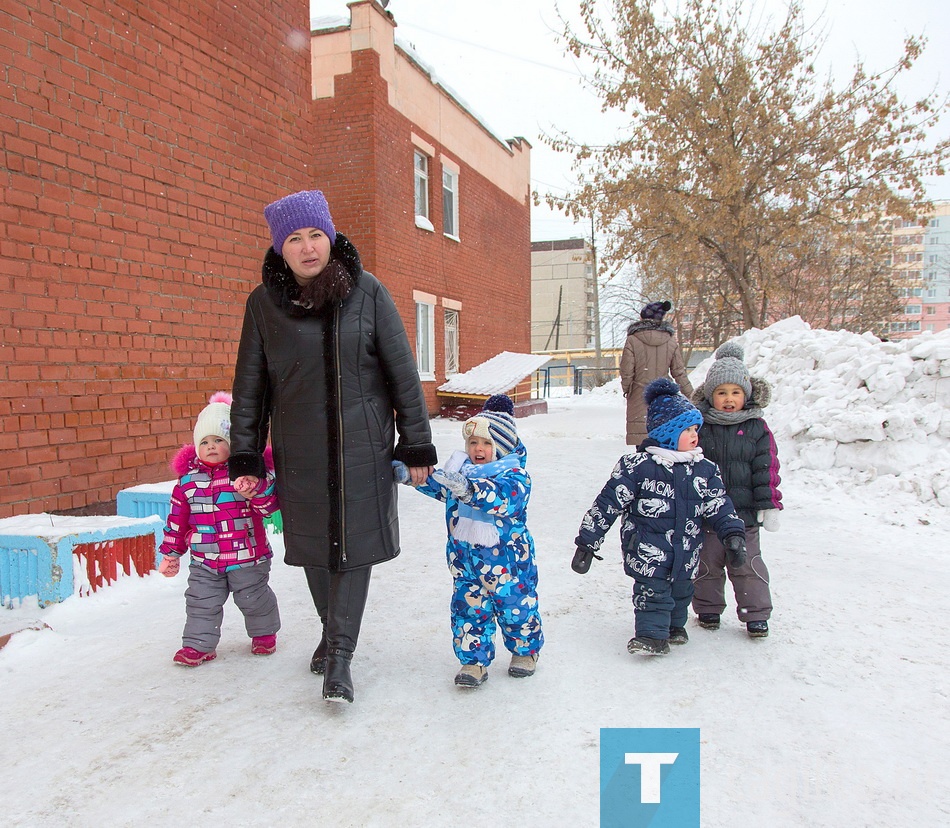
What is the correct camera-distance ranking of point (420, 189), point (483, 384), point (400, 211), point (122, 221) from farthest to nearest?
point (420, 189) → point (483, 384) → point (400, 211) → point (122, 221)

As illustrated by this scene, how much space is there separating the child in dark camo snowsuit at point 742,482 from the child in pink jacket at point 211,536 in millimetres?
2116

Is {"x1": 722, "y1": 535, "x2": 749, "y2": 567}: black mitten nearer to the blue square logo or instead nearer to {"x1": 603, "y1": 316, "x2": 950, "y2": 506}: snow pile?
the blue square logo

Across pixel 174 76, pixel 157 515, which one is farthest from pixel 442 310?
pixel 157 515

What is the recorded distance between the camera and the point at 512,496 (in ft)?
8.77

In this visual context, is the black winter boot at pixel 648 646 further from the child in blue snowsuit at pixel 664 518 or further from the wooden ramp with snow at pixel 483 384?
the wooden ramp with snow at pixel 483 384

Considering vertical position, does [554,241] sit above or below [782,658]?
above

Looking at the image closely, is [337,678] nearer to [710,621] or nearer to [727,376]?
[710,621]

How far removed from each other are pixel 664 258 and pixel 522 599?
13495 mm

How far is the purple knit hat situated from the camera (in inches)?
99.5

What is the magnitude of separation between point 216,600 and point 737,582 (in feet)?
8.08

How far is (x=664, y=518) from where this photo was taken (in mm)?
2982

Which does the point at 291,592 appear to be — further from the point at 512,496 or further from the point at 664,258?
the point at 664,258

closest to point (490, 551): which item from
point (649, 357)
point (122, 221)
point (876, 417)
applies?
point (122, 221)

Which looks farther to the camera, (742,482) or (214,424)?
(742,482)
